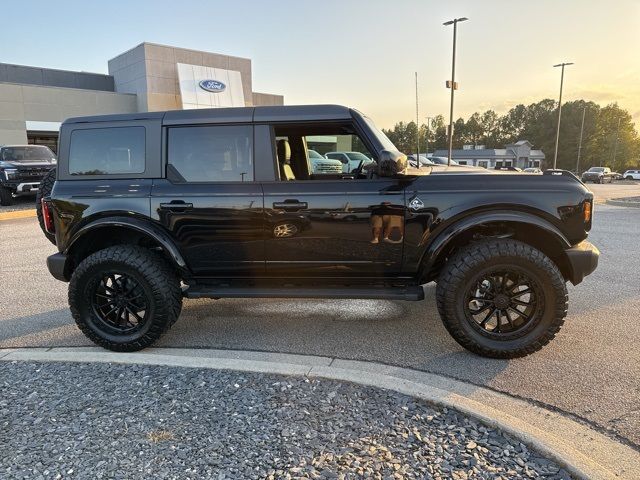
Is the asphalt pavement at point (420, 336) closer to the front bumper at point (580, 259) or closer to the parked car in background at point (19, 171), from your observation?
the front bumper at point (580, 259)

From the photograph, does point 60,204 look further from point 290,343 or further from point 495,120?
point 495,120

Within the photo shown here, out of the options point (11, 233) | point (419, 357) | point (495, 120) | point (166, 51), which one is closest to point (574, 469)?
point (419, 357)

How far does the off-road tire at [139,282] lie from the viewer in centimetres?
352

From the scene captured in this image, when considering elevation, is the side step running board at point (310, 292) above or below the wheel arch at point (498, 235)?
below

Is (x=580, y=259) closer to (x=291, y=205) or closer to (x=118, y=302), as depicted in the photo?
(x=291, y=205)

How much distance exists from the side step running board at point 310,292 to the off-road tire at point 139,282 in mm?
222

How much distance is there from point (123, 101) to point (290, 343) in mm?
29875

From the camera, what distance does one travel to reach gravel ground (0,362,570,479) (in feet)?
6.93

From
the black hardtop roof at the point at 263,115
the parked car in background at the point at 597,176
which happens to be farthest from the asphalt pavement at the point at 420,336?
the parked car in background at the point at 597,176

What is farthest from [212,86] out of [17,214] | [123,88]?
[17,214]

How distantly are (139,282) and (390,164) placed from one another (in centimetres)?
222

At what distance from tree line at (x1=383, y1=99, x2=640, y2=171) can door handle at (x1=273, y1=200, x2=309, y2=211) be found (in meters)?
55.6

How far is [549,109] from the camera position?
101 m

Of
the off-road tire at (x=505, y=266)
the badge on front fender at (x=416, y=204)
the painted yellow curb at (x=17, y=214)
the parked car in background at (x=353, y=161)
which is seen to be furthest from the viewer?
the painted yellow curb at (x=17, y=214)
